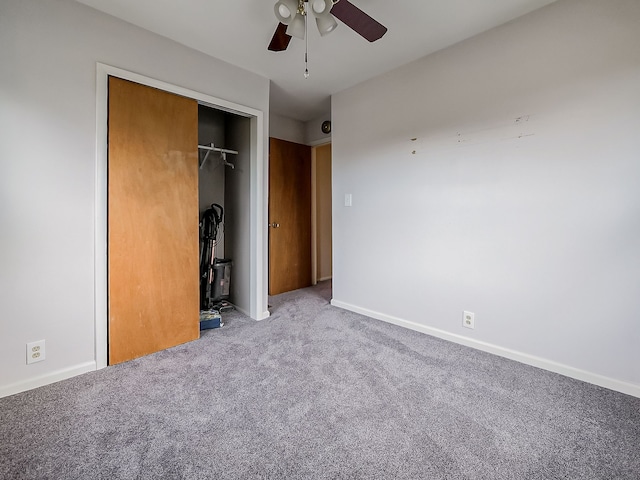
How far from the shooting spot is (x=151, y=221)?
88.7 inches

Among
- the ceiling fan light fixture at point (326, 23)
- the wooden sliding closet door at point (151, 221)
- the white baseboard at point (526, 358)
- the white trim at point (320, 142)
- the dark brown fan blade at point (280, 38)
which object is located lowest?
the white baseboard at point (526, 358)

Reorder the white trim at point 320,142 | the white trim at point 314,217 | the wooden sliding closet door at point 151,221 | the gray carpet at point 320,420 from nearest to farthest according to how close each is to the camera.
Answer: the gray carpet at point 320,420, the wooden sliding closet door at point 151,221, the white trim at point 320,142, the white trim at point 314,217

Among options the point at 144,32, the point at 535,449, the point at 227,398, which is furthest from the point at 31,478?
the point at 144,32

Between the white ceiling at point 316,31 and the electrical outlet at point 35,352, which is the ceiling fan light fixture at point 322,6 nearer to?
the white ceiling at point 316,31

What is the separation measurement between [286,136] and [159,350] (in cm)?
316

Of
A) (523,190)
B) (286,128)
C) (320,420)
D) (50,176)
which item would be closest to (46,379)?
(50,176)

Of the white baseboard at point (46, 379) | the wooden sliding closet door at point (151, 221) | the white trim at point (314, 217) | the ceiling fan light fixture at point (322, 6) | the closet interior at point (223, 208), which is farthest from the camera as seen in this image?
the white trim at point (314, 217)

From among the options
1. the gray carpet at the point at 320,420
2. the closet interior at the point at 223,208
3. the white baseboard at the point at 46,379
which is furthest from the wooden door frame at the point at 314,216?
the white baseboard at the point at 46,379

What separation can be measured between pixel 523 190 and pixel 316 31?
76.2 inches

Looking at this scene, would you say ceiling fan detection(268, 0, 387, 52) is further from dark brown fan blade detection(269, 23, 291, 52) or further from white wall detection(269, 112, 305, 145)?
white wall detection(269, 112, 305, 145)

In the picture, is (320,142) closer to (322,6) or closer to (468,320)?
(322,6)

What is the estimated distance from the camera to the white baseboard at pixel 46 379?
68.2 inches

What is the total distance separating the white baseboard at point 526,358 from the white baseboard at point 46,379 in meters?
2.45

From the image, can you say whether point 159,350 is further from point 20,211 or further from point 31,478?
point 20,211
